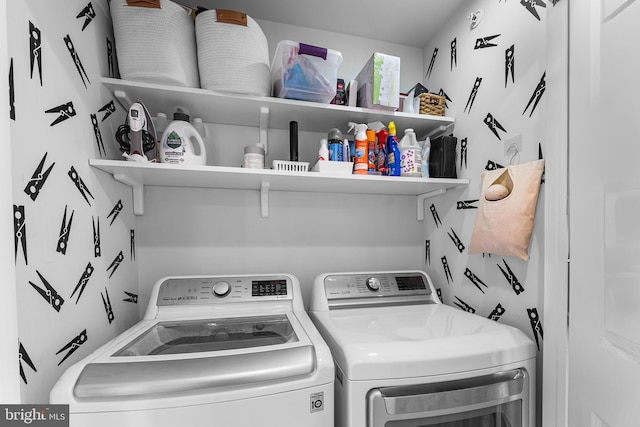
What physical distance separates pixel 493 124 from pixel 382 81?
0.54 metres

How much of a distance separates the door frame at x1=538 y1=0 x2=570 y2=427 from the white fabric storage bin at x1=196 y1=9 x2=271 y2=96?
1.09 m

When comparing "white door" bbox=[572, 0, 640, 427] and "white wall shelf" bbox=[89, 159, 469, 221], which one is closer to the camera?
"white door" bbox=[572, 0, 640, 427]

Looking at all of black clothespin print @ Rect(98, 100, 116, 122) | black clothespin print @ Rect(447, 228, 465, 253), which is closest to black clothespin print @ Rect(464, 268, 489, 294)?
black clothespin print @ Rect(447, 228, 465, 253)

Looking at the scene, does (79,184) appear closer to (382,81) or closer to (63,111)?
(63,111)

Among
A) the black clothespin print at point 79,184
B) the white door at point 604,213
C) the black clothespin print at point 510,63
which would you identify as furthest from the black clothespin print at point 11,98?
the black clothespin print at point 510,63

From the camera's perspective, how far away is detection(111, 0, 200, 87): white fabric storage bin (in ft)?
3.51

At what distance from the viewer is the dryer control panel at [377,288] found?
142 cm

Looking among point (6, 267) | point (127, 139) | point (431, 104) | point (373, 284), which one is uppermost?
point (431, 104)

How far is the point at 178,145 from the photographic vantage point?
3.85 ft

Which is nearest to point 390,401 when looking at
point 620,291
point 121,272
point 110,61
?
point 620,291

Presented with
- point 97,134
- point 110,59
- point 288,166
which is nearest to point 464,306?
point 288,166

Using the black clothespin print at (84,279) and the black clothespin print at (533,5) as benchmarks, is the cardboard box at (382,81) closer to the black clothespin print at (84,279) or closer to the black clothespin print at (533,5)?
the black clothespin print at (533,5)

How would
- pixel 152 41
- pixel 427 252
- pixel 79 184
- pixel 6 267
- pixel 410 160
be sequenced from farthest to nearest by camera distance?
pixel 427 252
pixel 410 160
pixel 152 41
pixel 79 184
pixel 6 267

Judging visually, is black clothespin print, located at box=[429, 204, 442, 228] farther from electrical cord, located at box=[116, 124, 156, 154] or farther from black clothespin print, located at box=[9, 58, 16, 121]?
black clothespin print, located at box=[9, 58, 16, 121]
